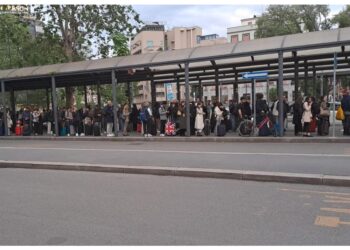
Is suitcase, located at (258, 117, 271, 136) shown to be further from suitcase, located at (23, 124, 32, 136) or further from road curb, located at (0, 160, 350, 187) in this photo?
suitcase, located at (23, 124, 32, 136)

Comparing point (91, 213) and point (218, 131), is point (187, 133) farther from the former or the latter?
point (91, 213)

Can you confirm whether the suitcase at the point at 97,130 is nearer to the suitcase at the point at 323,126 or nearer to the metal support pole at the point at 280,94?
the metal support pole at the point at 280,94

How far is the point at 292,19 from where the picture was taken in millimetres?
41594

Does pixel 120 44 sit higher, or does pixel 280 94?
pixel 120 44

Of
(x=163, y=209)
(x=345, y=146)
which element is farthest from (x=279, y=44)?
(x=163, y=209)

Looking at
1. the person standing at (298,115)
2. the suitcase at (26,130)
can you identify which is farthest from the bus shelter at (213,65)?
the suitcase at (26,130)

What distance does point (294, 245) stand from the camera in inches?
178

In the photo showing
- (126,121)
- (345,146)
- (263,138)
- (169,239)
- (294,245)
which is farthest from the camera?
(126,121)

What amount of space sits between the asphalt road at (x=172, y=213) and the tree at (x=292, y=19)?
35.4m

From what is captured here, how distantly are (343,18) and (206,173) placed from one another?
115ft

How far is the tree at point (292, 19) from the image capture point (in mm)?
40500

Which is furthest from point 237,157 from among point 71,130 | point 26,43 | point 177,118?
point 26,43

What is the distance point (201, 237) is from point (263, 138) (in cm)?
1020

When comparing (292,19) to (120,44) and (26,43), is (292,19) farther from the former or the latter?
(26,43)
